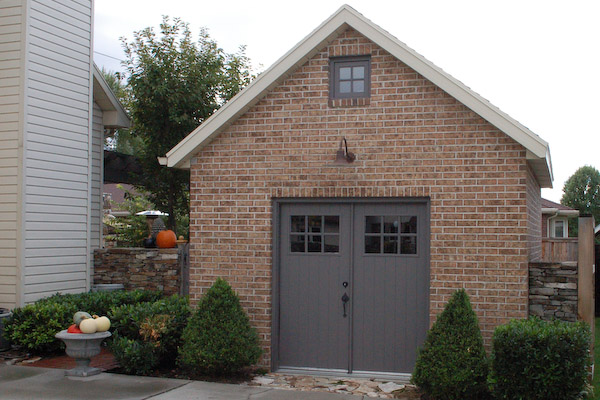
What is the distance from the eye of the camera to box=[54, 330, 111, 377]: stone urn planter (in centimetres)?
823

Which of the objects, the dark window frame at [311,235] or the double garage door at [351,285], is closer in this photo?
the double garage door at [351,285]

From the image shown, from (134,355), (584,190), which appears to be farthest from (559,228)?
(134,355)

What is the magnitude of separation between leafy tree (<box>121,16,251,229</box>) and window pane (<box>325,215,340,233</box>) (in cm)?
665

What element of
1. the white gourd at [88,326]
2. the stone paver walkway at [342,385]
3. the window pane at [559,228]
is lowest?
the stone paver walkway at [342,385]

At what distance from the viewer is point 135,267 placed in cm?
1227

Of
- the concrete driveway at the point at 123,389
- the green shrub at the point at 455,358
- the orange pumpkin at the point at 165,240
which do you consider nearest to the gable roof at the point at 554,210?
the orange pumpkin at the point at 165,240

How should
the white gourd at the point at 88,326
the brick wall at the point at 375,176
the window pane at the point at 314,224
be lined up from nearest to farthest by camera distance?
1. the brick wall at the point at 375,176
2. the white gourd at the point at 88,326
3. the window pane at the point at 314,224

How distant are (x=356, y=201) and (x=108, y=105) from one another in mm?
6662

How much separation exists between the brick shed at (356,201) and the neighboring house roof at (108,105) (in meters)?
4.23

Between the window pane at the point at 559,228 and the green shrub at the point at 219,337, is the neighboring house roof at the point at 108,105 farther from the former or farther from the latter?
the window pane at the point at 559,228

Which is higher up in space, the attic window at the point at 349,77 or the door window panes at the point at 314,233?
the attic window at the point at 349,77

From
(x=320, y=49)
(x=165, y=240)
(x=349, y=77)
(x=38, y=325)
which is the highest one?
(x=320, y=49)

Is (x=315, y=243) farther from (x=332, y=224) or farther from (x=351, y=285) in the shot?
(x=351, y=285)

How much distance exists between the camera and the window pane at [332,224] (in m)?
8.98
